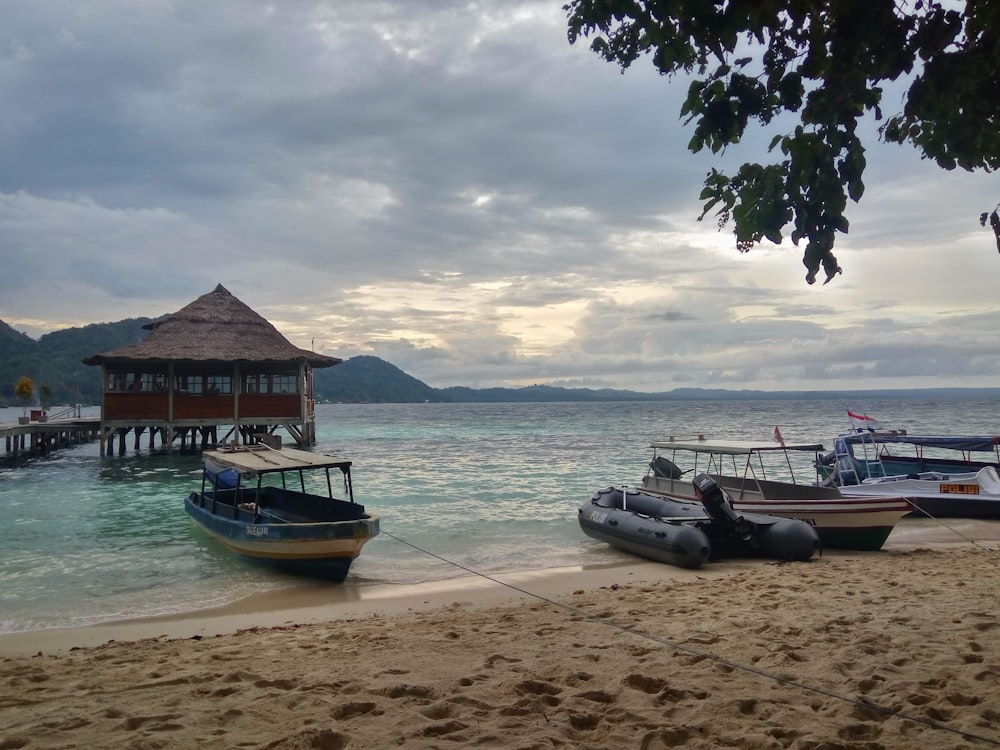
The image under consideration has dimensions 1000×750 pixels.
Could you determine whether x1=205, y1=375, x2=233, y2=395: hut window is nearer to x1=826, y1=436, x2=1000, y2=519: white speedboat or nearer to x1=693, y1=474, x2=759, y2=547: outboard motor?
x1=826, y1=436, x2=1000, y2=519: white speedboat

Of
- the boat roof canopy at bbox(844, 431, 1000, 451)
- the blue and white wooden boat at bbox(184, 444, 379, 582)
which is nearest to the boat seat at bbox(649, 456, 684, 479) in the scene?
the boat roof canopy at bbox(844, 431, 1000, 451)

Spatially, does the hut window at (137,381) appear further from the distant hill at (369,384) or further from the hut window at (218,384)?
the distant hill at (369,384)

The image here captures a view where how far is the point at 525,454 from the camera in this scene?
115 ft

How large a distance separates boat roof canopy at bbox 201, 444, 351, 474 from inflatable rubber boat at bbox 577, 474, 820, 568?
15.4 ft

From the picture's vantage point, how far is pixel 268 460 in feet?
37.0

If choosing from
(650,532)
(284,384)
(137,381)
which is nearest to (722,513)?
(650,532)

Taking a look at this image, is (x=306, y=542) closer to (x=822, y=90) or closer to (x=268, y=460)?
(x=268, y=460)

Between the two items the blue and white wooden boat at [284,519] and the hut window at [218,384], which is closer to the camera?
the blue and white wooden boat at [284,519]

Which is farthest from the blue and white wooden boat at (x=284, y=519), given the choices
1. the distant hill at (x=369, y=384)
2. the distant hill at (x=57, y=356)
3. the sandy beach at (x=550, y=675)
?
the distant hill at (x=369, y=384)

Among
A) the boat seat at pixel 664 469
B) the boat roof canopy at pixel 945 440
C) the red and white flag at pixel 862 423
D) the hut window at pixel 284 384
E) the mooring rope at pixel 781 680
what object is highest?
the hut window at pixel 284 384

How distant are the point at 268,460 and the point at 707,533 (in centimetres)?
690

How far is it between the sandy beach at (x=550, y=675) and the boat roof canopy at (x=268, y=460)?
263 centimetres

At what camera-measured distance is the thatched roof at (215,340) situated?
27.9m

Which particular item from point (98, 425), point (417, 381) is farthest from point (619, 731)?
point (417, 381)
